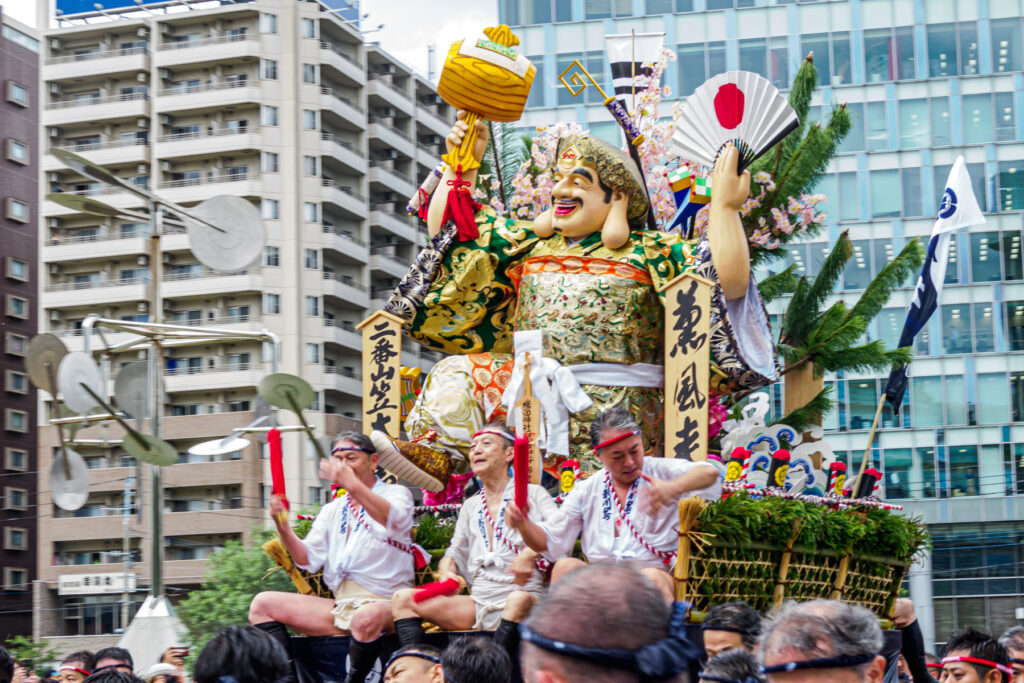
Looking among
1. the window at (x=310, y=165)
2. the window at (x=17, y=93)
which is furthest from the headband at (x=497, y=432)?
the window at (x=17, y=93)

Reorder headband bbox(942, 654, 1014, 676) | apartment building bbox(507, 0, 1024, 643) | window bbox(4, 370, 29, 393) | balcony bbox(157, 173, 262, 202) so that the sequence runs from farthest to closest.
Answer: window bbox(4, 370, 29, 393) → balcony bbox(157, 173, 262, 202) → apartment building bbox(507, 0, 1024, 643) → headband bbox(942, 654, 1014, 676)

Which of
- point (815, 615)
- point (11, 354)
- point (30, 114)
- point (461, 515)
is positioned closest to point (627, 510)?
point (461, 515)

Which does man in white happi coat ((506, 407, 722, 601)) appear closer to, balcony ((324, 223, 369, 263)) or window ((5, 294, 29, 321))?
balcony ((324, 223, 369, 263))

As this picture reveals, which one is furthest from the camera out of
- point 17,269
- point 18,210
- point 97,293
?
point 18,210

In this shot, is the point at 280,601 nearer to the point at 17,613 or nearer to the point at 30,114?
the point at 17,613

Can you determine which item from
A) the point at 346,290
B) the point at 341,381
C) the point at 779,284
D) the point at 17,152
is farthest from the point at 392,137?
the point at 779,284

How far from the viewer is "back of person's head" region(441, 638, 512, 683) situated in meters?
4.21

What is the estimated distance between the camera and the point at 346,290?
130ft

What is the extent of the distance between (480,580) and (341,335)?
A: 107 feet

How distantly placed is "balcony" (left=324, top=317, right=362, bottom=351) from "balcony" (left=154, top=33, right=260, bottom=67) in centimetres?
806

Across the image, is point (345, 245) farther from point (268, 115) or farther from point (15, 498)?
point (15, 498)

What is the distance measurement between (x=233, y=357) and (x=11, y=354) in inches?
263

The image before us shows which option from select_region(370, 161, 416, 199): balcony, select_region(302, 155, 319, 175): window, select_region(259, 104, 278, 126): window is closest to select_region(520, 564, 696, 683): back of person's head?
select_region(302, 155, 319, 175): window

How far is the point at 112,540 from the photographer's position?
1463 inches
